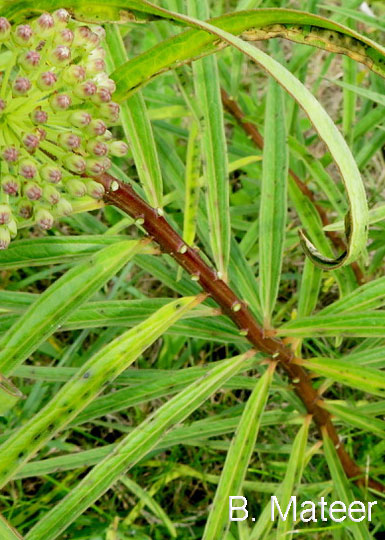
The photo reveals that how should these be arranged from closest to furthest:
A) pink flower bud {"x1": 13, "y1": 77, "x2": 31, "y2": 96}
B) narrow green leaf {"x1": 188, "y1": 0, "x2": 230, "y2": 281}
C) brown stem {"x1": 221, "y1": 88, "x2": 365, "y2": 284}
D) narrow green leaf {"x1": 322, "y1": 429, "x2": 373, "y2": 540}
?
pink flower bud {"x1": 13, "y1": 77, "x2": 31, "y2": 96} → narrow green leaf {"x1": 188, "y1": 0, "x2": 230, "y2": 281} → narrow green leaf {"x1": 322, "y1": 429, "x2": 373, "y2": 540} → brown stem {"x1": 221, "y1": 88, "x2": 365, "y2": 284}

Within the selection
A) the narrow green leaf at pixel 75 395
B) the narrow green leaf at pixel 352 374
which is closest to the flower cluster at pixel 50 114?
the narrow green leaf at pixel 75 395

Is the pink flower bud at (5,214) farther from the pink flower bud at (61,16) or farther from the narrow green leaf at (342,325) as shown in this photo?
the narrow green leaf at (342,325)

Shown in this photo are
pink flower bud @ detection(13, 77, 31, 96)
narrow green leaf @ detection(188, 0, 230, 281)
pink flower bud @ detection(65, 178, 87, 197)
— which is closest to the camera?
pink flower bud @ detection(13, 77, 31, 96)

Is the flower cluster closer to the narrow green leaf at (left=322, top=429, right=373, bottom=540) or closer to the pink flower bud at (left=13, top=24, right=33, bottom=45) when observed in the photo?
the pink flower bud at (left=13, top=24, right=33, bottom=45)

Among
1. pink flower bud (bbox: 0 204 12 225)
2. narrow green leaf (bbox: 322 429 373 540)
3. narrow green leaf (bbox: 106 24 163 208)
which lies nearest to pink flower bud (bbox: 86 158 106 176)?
pink flower bud (bbox: 0 204 12 225)

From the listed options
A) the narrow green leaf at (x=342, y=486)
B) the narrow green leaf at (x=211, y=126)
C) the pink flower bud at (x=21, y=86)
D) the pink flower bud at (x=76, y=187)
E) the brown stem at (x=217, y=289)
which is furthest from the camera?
the narrow green leaf at (x=342, y=486)

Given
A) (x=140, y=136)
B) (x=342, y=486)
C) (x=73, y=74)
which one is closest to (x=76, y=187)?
(x=73, y=74)

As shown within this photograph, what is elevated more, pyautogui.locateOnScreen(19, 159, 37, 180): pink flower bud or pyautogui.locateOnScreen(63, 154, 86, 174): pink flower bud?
pyautogui.locateOnScreen(63, 154, 86, 174): pink flower bud

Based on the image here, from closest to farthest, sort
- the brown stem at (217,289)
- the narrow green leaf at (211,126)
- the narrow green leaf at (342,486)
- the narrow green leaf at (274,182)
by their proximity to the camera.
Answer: the brown stem at (217,289) < the narrow green leaf at (211,126) < the narrow green leaf at (274,182) < the narrow green leaf at (342,486)
